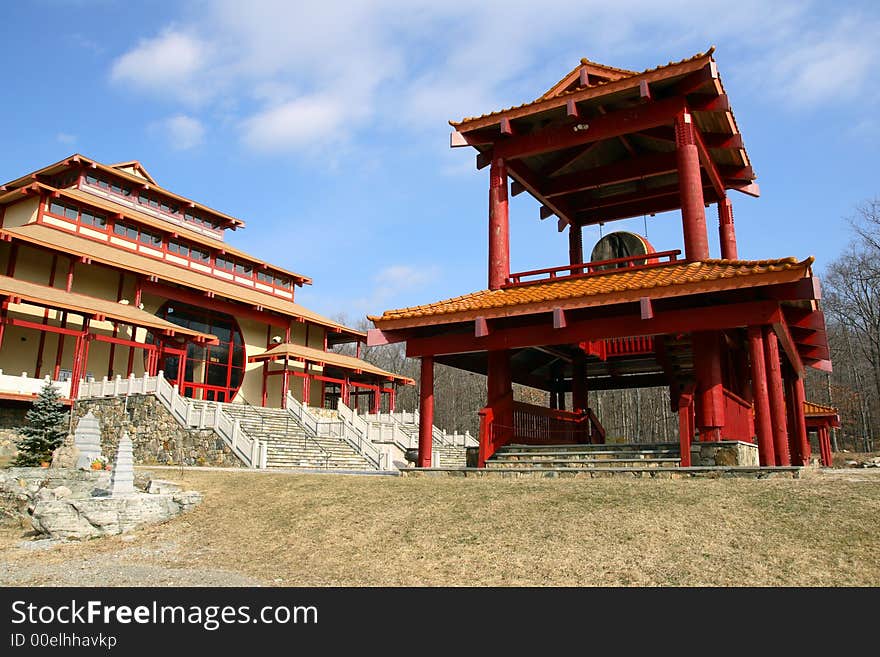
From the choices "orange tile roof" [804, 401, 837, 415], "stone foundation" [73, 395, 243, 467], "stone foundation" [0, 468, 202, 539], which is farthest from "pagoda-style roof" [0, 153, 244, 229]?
"orange tile roof" [804, 401, 837, 415]

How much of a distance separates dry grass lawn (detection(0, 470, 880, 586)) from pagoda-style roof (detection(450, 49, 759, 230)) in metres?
8.17

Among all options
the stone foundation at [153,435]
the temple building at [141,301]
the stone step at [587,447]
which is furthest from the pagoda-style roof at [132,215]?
the stone step at [587,447]

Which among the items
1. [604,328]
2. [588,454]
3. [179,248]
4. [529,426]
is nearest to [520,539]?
[588,454]

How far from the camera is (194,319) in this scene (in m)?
33.7

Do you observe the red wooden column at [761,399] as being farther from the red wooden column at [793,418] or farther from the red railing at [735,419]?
the red wooden column at [793,418]

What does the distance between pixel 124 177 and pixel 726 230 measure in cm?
3122

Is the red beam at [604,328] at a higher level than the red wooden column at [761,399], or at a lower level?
higher

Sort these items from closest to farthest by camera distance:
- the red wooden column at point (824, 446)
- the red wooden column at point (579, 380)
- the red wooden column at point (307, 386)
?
the red wooden column at point (579, 380)
the red wooden column at point (824, 446)
the red wooden column at point (307, 386)

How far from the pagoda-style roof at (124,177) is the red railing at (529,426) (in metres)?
28.5

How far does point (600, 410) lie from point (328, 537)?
183 ft

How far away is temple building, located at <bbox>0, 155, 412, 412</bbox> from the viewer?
26.6 metres

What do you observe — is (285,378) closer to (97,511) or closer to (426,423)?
(426,423)

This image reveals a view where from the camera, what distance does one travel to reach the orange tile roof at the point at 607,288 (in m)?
10.7
